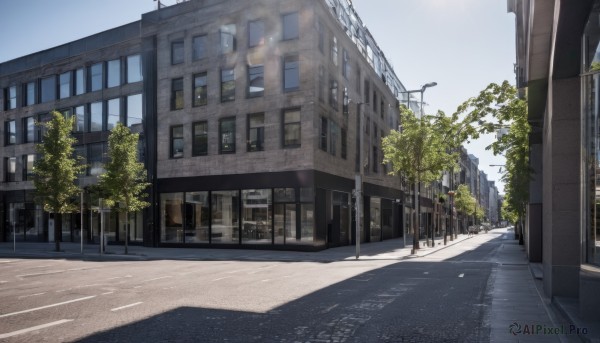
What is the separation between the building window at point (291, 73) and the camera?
29422mm

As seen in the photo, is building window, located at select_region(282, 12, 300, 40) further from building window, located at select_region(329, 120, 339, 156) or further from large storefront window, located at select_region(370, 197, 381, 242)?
large storefront window, located at select_region(370, 197, 381, 242)

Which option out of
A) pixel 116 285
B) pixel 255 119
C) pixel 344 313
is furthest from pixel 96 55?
pixel 344 313

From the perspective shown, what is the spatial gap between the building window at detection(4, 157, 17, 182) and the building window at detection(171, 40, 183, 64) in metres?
18.8

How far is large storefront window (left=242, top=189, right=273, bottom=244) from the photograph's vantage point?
1161 inches

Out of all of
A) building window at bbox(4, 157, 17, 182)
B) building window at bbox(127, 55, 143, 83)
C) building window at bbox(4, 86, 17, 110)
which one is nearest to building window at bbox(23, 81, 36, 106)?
building window at bbox(4, 86, 17, 110)

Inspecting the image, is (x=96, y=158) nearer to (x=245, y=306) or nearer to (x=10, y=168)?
(x=10, y=168)

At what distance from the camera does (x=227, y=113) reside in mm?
31094

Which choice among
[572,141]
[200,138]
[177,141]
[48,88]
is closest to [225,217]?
[200,138]

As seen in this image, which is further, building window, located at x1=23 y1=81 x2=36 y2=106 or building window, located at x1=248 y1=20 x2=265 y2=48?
building window, located at x1=23 y1=81 x2=36 y2=106

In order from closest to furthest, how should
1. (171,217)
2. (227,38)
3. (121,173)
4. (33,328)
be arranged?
(33,328) < (121,173) < (227,38) < (171,217)

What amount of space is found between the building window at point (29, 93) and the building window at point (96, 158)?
27.8 ft

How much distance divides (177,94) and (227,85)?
4.09m

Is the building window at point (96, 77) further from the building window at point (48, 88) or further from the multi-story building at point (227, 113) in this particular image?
the building window at point (48, 88)

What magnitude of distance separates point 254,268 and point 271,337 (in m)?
11.7
